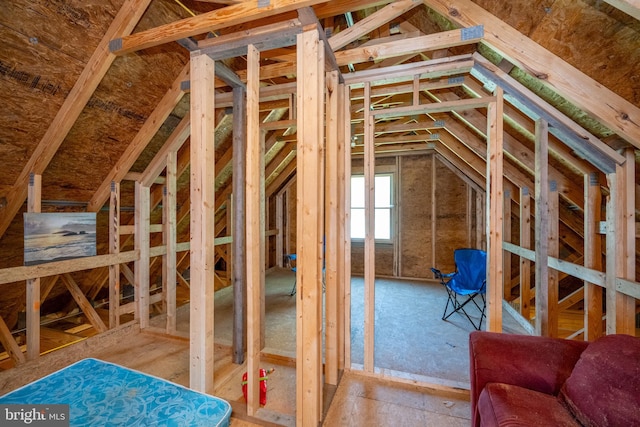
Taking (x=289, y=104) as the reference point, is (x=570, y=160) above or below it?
below

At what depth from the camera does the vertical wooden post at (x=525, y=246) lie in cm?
297

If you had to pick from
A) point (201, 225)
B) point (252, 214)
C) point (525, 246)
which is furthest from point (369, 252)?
point (525, 246)

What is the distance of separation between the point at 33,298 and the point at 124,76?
198 centimetres

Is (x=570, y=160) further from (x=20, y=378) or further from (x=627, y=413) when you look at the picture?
(x=20, y=378)

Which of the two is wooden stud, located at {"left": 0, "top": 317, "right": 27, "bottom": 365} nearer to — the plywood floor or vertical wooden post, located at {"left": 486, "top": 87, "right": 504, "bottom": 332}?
the plywood floor

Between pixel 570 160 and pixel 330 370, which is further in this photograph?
pixel 570 160

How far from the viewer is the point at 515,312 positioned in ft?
10.6

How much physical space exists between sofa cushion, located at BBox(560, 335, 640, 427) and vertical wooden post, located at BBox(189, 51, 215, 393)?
1.89 metres

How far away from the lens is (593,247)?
2125 mm

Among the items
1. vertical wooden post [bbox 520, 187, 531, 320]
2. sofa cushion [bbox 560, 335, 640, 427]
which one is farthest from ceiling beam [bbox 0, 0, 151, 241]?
vertical wooden post [bbox 520, 187, 531, 320]

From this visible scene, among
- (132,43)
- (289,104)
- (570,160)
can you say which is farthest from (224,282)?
(570,160)

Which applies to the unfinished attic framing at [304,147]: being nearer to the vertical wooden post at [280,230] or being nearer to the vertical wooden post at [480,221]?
the vertical wooden post at [480,221]

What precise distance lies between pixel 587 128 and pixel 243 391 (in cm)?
310

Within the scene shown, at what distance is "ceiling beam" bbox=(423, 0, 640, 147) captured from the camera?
1.41 metres
